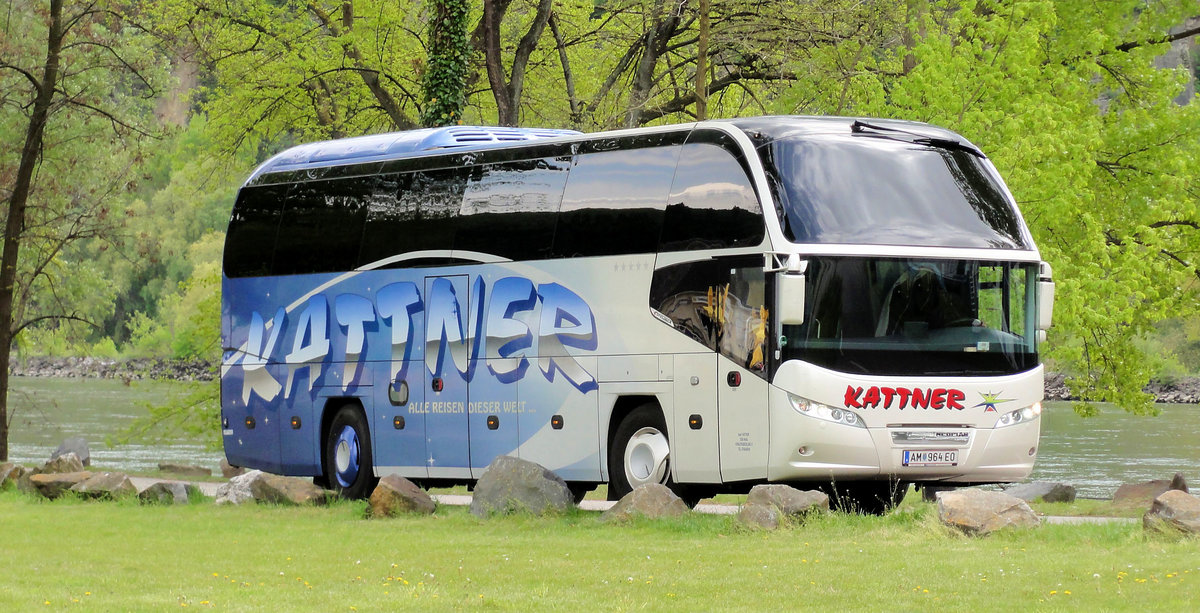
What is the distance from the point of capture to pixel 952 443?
54.4ft

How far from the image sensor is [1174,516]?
14031 mm

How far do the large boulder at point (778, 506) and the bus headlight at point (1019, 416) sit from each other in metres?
2.19

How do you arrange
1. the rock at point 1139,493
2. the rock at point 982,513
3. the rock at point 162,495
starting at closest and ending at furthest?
Answer: the rock at point 982,513, the rock at point 162,495, the rock at point 1139,493

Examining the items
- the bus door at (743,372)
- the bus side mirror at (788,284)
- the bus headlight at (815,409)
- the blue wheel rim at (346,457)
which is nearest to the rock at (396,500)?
the blue wheel rim at (346,457)

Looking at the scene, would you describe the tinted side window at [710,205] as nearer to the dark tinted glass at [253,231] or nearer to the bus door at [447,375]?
the bus door at [447,375]

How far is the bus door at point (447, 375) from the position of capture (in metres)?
20.0

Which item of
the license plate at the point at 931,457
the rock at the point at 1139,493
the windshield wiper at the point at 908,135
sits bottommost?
the rock at the point at 1139,493

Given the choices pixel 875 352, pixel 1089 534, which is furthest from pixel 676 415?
pixel 1089 534

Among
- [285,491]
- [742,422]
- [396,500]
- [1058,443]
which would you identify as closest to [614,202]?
[742,422]

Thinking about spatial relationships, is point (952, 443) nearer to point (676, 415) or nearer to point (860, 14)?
point (676, 415)

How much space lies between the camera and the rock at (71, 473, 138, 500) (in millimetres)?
21625

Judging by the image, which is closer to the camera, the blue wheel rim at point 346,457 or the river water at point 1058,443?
the blue wheel rim at point 346,457

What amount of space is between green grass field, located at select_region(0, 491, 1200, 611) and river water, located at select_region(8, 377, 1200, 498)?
55.0 ft

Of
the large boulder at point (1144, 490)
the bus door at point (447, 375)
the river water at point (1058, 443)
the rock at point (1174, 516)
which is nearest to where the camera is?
the rock at point (1174, 516)
